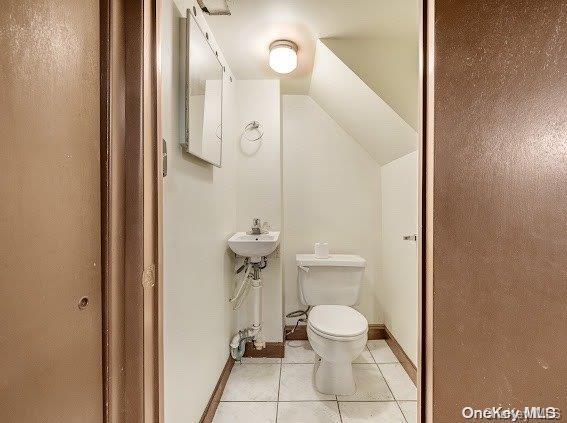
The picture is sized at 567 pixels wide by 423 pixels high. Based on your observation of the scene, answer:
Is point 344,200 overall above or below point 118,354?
above

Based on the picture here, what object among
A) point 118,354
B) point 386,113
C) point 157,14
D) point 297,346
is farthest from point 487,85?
point 297,346

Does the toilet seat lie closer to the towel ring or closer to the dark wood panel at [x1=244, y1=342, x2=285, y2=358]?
the dark wood panel at [x1=244, y1=342, x2=285, y2=358]

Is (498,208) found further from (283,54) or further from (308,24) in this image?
(283,54)

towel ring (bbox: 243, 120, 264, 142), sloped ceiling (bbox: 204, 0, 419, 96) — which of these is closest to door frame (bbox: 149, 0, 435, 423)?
sloped ceiling (bbox: 204, 0, 419, 96)

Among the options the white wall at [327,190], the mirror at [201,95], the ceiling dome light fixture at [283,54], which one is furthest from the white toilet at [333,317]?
the ceiling dome light fixture at [283,54]

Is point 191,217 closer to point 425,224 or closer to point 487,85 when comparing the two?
point 425,224

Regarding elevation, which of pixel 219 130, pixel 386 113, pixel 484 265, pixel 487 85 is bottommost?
pixel 484 265

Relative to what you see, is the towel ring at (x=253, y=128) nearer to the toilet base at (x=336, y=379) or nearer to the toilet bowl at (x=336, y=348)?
the toilet bowl at (x=336, y=348)

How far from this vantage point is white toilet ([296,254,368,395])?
1.79 m

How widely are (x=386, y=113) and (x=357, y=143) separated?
687 millimetres

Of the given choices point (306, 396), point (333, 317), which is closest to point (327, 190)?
point (333, 317)

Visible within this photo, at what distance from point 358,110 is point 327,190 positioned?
28.4 inches

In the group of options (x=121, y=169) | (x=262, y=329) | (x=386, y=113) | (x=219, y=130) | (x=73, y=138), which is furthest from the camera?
(x=262, y=329)

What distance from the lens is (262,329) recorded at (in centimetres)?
235
